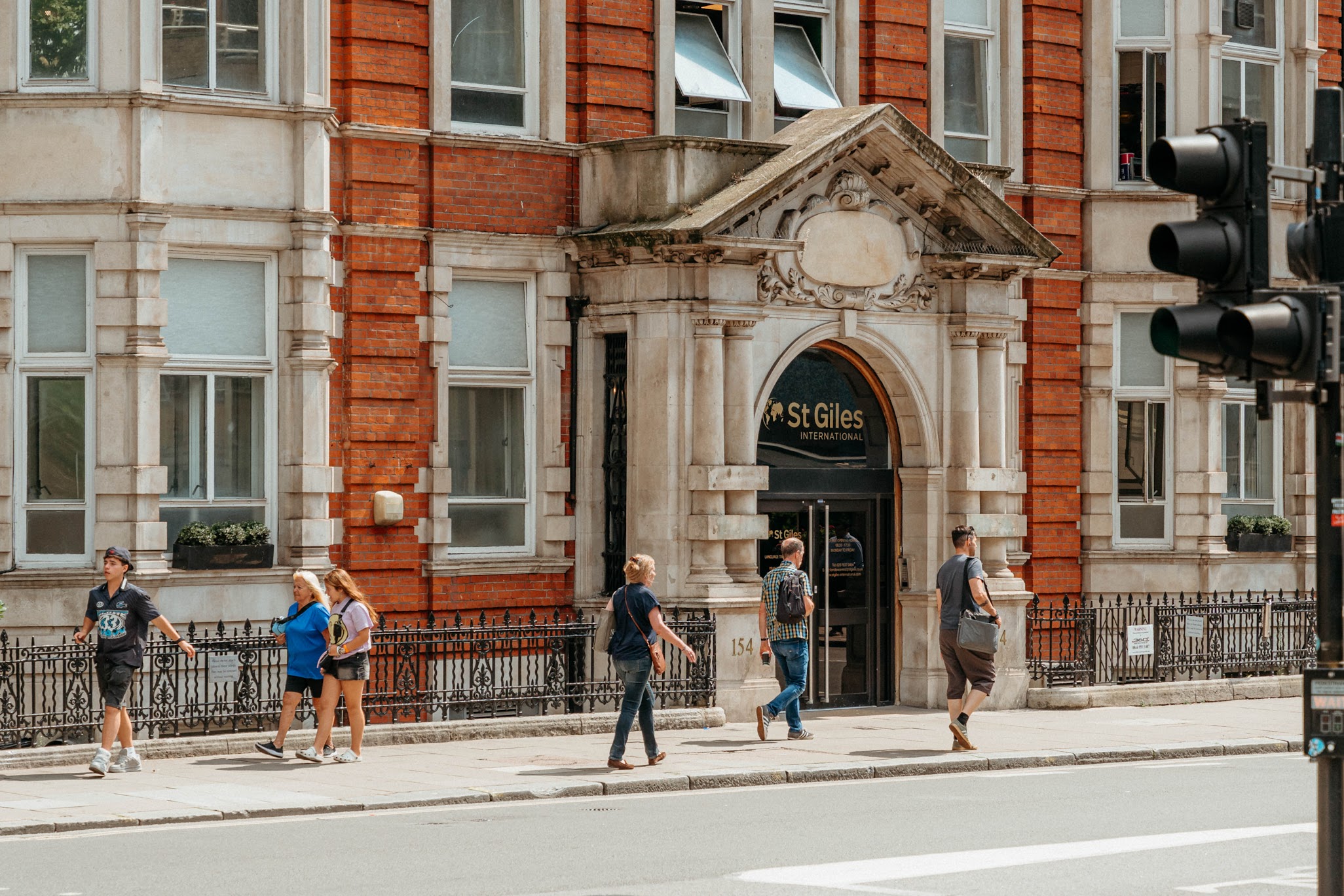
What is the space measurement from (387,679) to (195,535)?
7.34 feet

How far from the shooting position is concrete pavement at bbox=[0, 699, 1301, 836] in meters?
14.1

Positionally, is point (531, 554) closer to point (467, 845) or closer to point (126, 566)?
point (126, 566)

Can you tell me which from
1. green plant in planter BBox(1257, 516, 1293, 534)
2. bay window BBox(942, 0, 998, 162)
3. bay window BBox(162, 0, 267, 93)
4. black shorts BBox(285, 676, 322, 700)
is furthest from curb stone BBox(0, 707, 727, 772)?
green plant in planter BBox(1257, 516, 1293, 534)

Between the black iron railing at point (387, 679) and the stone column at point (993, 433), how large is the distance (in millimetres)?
3920

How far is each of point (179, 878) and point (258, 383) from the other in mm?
9287

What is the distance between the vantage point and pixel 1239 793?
14953 millimetres

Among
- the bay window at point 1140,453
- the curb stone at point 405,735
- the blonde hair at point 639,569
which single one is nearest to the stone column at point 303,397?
the curb stone at point 405,735

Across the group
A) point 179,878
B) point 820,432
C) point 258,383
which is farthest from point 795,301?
point 179,878

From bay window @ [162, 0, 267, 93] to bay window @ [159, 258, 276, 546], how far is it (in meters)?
1.71

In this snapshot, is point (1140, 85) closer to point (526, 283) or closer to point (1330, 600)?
point (526, 283)

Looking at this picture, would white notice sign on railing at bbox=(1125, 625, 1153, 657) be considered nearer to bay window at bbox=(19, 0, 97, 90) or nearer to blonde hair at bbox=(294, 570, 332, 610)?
blonde hair at bbox=(294, 570, 332, 610)

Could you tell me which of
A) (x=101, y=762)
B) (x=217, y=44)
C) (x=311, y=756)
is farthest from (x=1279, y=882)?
(x=217, y=44)

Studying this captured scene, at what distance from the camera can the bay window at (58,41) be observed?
18703 millimetres

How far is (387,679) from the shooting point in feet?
62.5
